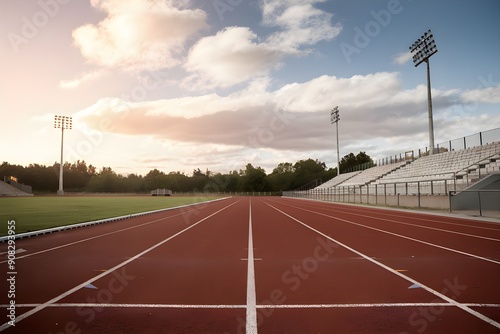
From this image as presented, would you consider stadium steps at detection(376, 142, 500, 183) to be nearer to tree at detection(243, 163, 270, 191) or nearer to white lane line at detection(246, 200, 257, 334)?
white lane line at detection(246, 200, 257, 334)

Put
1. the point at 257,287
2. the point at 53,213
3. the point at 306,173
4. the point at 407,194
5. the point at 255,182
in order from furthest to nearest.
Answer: the point at 306,173 → the point at 255,182 → the point at 407,194 → the point at 53,213 → the point at 257,287

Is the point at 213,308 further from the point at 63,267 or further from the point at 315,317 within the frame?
the point at 63,267
